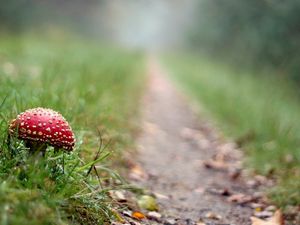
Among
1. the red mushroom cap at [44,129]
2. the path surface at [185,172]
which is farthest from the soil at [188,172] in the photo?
the red mushroom cap at [44,129]

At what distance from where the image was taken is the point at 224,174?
552cm

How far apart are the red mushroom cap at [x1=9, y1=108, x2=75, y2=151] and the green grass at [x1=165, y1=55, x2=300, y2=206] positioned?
2.42 metres

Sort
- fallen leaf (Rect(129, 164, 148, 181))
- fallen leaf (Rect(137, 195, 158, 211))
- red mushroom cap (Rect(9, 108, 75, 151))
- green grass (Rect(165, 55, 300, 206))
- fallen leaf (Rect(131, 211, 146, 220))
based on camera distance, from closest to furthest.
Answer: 1. red mushroom cap (Rect(9, 108, 75, 151))
2. fallen leaf (Rect(131, 211, 146, 220))
3. fallen leaf (Rect(137, 195, 158, 211))
4. fallen leaf (Rect(129, 164, 148, 181))
5. green grass (Rect(165, 55, 300, 206))

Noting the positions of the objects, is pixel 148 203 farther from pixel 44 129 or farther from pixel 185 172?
pixel 185 172

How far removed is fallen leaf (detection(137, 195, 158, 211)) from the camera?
382cm

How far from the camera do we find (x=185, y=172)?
5406mm

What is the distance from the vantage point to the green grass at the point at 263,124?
5.20m

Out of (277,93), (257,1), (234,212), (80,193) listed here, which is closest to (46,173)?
(80,193)

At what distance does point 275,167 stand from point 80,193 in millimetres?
3115

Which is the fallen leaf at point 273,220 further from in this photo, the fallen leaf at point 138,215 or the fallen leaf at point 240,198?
the fallen leaf at point 138,215

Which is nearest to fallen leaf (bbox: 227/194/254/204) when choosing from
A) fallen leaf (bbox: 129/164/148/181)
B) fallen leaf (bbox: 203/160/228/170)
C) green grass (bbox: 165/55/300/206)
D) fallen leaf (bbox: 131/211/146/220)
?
green grass (bbox: 165/55/300/206)

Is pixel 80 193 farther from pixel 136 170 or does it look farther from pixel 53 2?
pixel 53 2

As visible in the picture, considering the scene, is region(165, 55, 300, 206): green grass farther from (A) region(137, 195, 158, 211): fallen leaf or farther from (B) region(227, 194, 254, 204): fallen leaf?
(A) region(137, 195, 158, 211): fallen leaf

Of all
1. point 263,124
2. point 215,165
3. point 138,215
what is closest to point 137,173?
point 138,215
